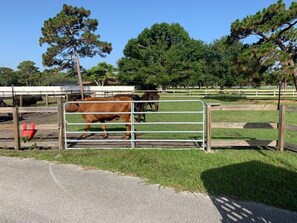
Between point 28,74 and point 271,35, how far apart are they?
95900 mm

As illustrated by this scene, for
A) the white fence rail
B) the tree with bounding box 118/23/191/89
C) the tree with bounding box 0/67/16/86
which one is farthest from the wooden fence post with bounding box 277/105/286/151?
the tree with bounding box 0/67/16/86

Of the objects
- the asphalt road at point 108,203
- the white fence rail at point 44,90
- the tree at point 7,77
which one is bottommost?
the asphalt road at point 108,203

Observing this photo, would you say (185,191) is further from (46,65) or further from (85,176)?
(46,65)

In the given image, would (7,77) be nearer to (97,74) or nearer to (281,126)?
(97,74)

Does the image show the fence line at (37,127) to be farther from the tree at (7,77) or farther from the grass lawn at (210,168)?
the tree at (7,77)

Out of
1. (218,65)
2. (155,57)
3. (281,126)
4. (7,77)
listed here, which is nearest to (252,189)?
(281,126)

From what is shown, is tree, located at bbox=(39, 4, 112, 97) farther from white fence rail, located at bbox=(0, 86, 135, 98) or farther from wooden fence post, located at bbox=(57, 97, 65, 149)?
wooden fence post, located at bbox=(57, 97, 65, 149)

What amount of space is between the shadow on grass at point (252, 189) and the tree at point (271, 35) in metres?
17.0

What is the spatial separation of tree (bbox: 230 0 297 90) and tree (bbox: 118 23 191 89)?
34211 mm

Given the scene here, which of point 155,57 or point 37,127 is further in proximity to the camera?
point 155,57

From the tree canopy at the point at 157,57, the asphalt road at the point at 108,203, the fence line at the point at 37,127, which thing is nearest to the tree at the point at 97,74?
the tree canopy at the point at 157,57

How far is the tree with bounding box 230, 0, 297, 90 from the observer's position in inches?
822

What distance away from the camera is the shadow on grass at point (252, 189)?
373cm

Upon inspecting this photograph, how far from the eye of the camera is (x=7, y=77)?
328ft
